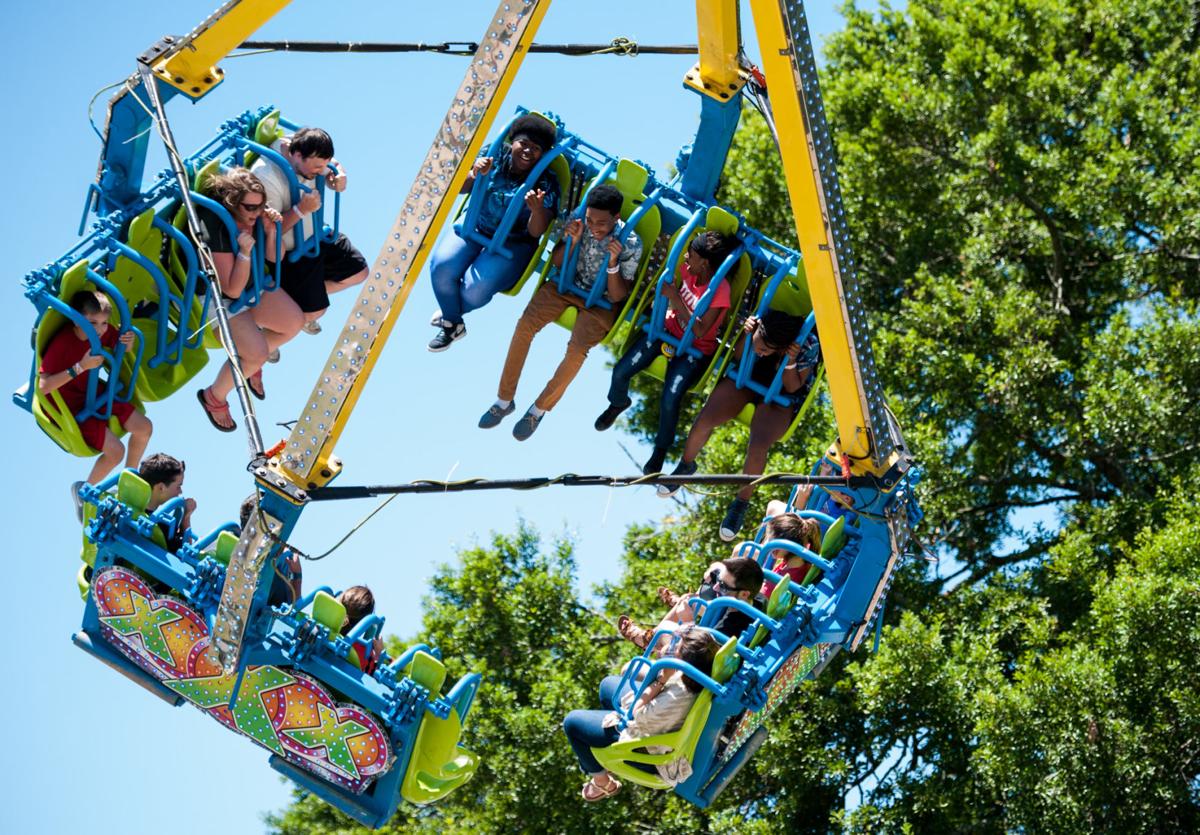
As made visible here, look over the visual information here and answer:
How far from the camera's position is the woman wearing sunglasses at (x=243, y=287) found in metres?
10.3

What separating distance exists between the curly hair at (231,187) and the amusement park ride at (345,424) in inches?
3.7

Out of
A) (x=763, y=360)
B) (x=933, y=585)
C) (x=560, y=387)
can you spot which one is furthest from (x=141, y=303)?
(x=933, y=585)

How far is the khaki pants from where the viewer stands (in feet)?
35.8

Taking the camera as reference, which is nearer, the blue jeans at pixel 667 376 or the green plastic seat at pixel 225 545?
the green plastic seat at pixel 225 545

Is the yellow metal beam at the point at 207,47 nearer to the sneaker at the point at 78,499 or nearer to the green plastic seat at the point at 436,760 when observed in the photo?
the sneaker at the point at 78,499

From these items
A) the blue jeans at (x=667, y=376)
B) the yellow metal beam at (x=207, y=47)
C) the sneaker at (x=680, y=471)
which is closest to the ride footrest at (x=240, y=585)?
the sneaker at (x=680, y=471)

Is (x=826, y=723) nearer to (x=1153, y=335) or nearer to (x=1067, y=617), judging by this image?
(x=1067, y=617)

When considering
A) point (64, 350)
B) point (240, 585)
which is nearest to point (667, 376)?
point (240, 585)

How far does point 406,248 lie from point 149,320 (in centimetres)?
201

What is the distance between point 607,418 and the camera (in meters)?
11.2

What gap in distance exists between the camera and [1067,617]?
16109 millimetres

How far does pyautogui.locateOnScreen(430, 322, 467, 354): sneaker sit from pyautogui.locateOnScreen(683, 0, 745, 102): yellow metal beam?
1692 mm

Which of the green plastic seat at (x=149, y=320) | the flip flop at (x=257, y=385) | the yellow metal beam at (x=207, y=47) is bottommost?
the green plastic seat at (x=149, y=320)

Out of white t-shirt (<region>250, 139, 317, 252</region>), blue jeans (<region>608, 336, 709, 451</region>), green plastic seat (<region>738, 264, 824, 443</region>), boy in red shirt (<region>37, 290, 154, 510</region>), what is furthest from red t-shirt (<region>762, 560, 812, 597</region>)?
boy in red shirt (<region>37, 290, 154, 510</region>)
